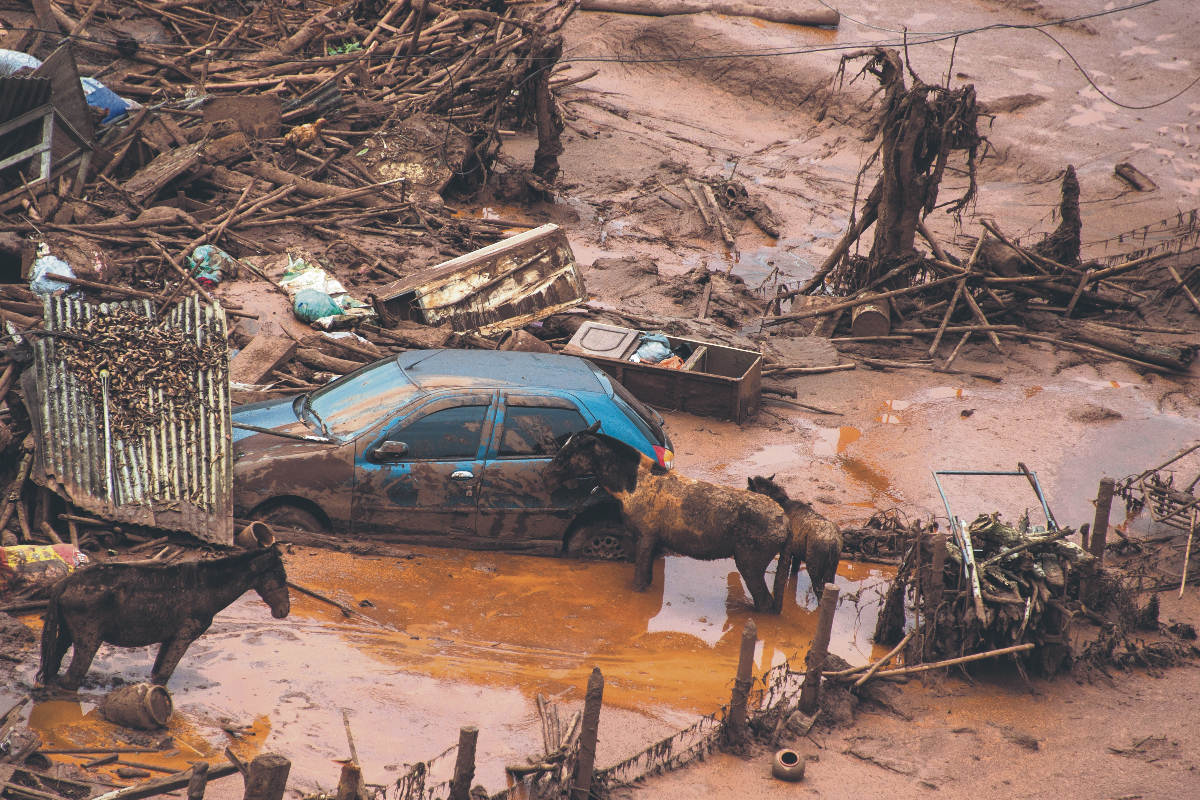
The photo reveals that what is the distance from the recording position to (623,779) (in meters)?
6.37

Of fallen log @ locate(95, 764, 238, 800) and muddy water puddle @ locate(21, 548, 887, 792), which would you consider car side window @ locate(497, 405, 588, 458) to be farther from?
fallen log @ locate(95, 764, 238, 800)

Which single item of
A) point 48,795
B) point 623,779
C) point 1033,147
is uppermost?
point 1033,147

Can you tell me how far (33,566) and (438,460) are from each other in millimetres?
3202

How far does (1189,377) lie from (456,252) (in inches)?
473

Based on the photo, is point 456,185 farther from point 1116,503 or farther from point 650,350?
point 1116,503

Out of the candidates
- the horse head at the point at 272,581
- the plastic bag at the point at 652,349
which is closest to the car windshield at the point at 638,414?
the plastic bag at the point at 652,349

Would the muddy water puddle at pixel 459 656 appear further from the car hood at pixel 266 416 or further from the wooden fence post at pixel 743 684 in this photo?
the car hood at pixel 266 416

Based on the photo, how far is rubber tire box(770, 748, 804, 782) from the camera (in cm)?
655

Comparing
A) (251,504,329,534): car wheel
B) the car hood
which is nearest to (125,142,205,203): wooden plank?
the car hood

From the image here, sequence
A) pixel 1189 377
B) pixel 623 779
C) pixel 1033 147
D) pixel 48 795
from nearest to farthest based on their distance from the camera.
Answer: pixel 48 795 < pixel 623 779 < pixel 1189 377 < pixel 1033 147

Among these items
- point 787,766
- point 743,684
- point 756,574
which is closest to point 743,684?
point 743,684

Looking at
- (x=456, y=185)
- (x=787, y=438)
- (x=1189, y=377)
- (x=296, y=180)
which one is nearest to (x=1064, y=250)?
(x=1189, y=377)

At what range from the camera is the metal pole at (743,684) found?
6.41 metres

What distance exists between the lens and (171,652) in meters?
6.14
